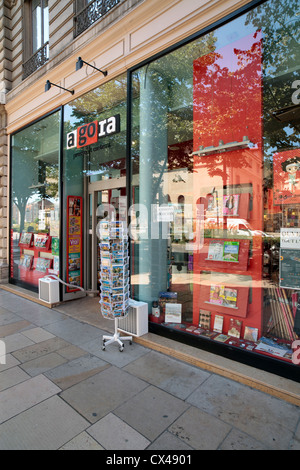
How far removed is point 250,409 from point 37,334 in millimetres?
3547

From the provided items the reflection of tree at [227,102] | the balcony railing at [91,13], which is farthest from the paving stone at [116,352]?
the balcony railing at [91,13]

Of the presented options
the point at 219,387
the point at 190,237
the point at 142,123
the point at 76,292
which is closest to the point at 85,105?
the point at 142,123

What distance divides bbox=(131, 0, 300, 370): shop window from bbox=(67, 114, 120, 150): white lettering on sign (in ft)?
1.98

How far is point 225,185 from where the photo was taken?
4.00 metres

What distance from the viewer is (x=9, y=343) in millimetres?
4238

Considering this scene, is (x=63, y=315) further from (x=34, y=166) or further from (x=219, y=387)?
(x=34, y=166)

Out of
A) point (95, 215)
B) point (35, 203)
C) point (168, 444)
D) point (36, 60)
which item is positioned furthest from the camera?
point (35, 203)

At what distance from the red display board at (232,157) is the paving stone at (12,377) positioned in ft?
8.23

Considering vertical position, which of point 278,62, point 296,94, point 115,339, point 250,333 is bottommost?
point 115,339

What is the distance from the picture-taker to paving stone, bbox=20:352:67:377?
135 inches

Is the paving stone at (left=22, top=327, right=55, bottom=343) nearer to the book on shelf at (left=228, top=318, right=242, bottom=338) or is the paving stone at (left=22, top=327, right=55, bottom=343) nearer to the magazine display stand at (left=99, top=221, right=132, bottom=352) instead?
the magazine display stand at (left=99, top=221, right=132, bottom=352)

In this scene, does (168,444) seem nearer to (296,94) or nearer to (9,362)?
(9,362)

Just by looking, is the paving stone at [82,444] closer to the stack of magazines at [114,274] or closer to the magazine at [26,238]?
the stack of magazines at [114,274]

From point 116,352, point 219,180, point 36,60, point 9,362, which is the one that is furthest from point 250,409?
point 36,60
